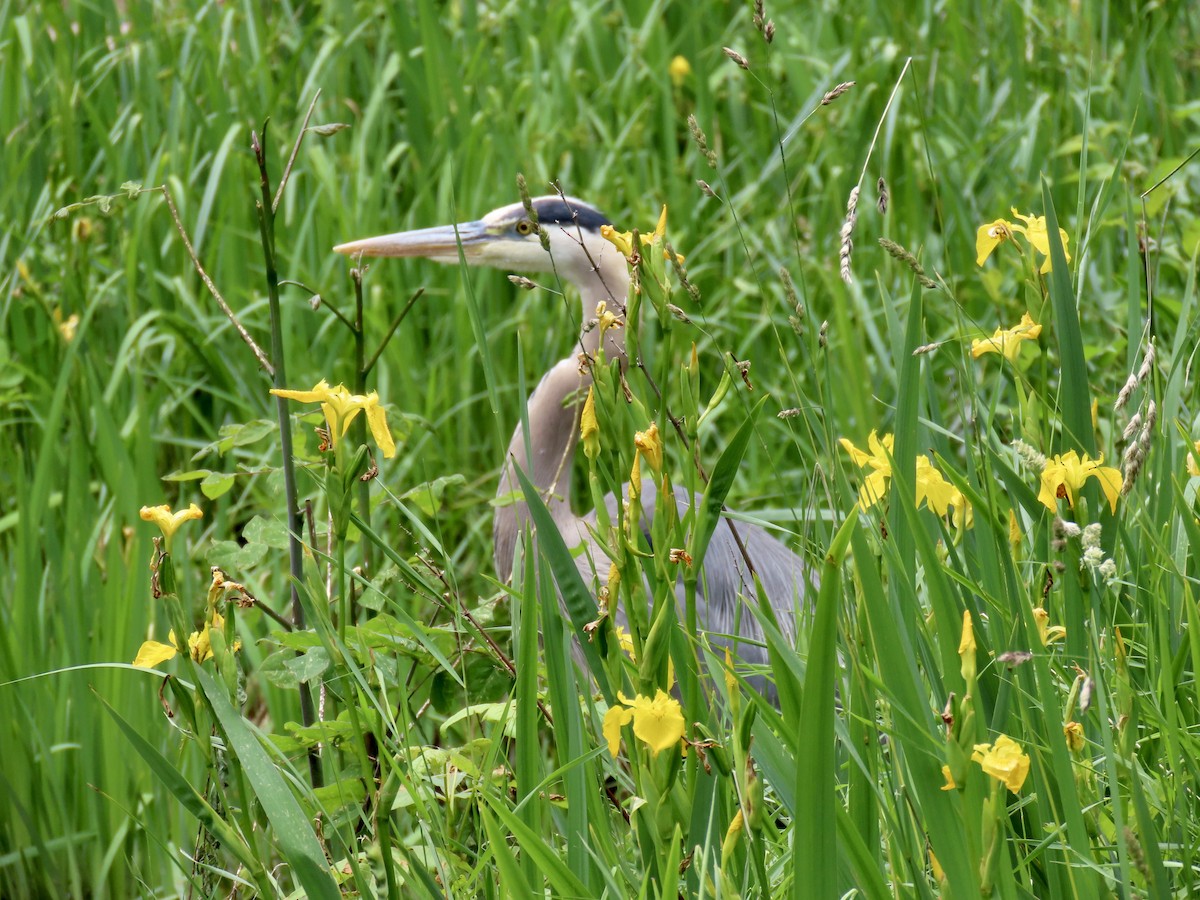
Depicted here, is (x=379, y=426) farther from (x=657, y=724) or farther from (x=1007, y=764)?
(x=1007, y=764)

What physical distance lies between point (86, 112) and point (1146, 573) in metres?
3.25

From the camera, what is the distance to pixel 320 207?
3.42m

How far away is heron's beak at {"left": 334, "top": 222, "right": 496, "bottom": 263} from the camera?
293 cm

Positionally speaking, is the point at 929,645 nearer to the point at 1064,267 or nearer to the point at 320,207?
the point at 1064,267

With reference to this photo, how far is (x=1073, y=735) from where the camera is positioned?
858 mm

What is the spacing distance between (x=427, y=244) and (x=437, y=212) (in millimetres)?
529

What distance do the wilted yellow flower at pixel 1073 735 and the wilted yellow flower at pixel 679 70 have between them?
3147 millimetres

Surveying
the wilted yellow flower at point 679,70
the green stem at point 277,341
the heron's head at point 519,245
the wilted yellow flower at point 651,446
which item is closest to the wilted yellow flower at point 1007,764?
the wilted yellow flower at point 651,446

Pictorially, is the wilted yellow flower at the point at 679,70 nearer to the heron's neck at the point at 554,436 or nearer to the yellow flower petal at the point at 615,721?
the heron's neck at the point at 554,436

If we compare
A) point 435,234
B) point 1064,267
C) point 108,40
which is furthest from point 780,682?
point 108,40

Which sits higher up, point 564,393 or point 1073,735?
point 1073,735

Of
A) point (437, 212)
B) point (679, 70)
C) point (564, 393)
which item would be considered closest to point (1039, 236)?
point (564, 393)

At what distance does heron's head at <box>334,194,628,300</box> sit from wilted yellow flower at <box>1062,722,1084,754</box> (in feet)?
7.00

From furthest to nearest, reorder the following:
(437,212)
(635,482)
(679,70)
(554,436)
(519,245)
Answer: (679,70) → (437,212) → (519,245) → (554,436) → (635,482)
